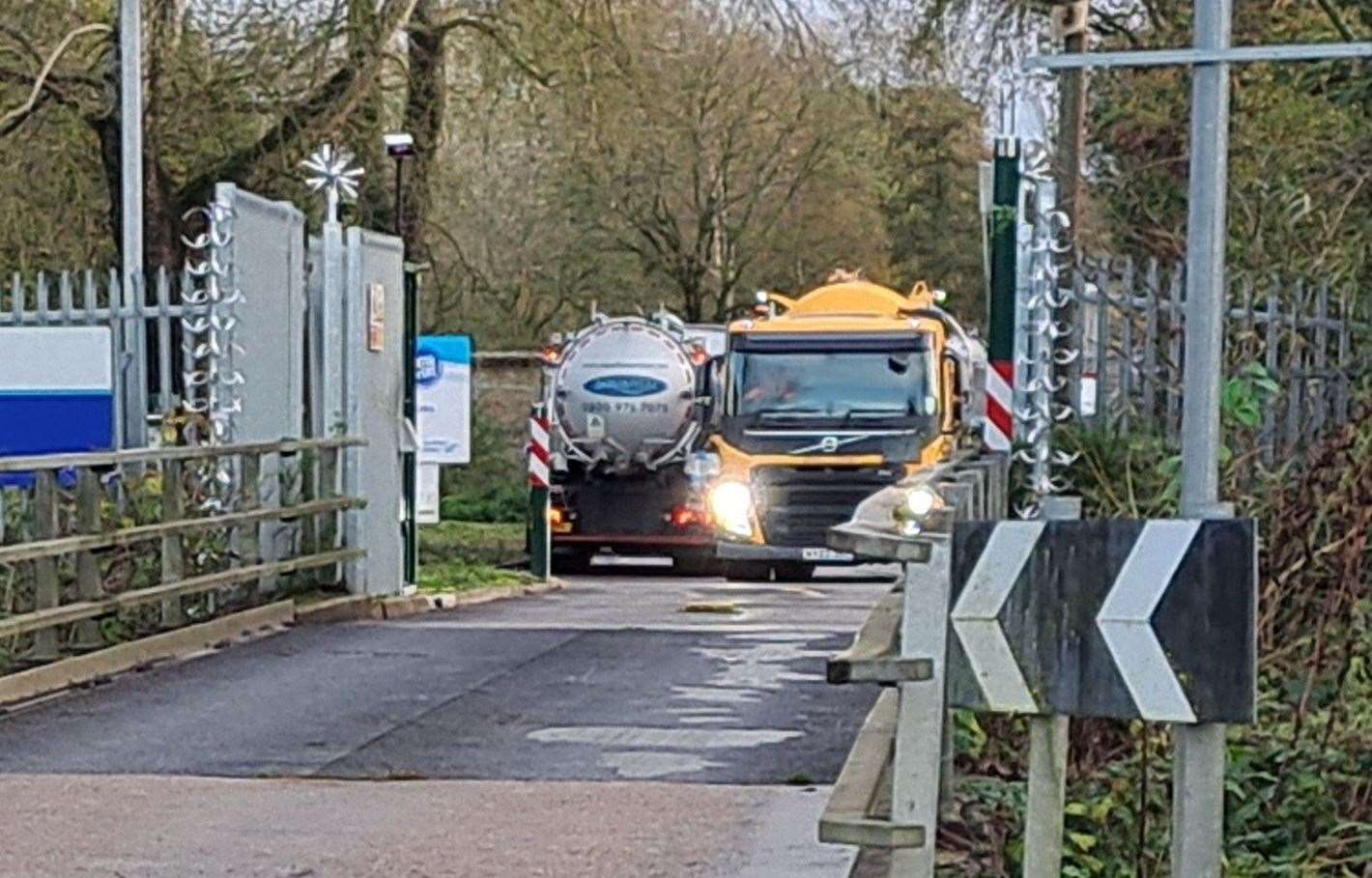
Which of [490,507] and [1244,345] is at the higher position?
[1244,345]

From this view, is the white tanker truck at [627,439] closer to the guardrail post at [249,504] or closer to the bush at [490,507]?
the bush at [490,507]

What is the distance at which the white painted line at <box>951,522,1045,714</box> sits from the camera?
17.3 ft

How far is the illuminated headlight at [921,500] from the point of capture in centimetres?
674

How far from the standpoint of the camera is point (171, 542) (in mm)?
12852

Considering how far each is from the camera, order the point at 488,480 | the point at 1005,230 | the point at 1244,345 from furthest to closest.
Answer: the point at 488,480
the point at 1005,230
the point at 1244,345

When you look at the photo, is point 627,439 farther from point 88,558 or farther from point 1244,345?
point 88,558

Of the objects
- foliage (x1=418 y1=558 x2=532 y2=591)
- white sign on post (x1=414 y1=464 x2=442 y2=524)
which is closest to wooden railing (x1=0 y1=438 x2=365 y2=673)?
foliage (x1=418 y1=558 x2=532 y2=591)

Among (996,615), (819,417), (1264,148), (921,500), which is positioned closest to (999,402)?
(1264,148)

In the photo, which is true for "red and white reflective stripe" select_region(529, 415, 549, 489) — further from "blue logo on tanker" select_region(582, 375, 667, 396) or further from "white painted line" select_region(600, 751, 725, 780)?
"white painted line" select_region(600, 751, 725, 780)

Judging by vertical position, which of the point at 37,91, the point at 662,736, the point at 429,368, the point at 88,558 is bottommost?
Result: the point at 662,736

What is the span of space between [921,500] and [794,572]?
16358 mm

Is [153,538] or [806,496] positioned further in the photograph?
[806,496]

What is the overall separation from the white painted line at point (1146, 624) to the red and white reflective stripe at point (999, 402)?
425 inches

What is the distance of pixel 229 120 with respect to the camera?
2409 centimetres
